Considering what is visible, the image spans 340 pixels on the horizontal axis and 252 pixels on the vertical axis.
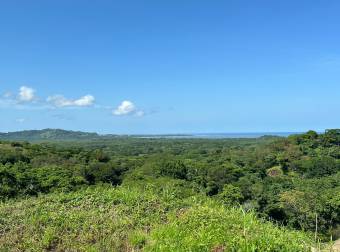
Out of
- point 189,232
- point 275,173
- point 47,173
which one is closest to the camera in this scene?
point 189,232

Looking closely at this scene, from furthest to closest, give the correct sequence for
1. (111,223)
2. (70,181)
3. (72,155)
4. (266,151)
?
1. (266,151)
2. (72,155)
3. (70,181)
4. (111,223)

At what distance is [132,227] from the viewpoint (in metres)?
5.05

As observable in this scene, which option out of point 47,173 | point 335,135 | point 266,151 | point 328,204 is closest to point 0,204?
point 47,173

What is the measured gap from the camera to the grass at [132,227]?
4.19m

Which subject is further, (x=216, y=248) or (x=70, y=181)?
(x=70, y=181)

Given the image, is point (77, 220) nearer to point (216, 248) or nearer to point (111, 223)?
point (111, 223)

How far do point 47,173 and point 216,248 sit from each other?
22556 mm

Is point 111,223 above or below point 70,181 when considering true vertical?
above

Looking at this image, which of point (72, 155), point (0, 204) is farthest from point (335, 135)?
point (0, 204)

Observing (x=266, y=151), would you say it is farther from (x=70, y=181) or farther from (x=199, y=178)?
(x=70, y=181)

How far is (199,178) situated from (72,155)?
18.8 metres

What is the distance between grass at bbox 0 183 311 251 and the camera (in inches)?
Answer: 165

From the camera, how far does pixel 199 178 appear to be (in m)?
38.6

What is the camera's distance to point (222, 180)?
4022cm
